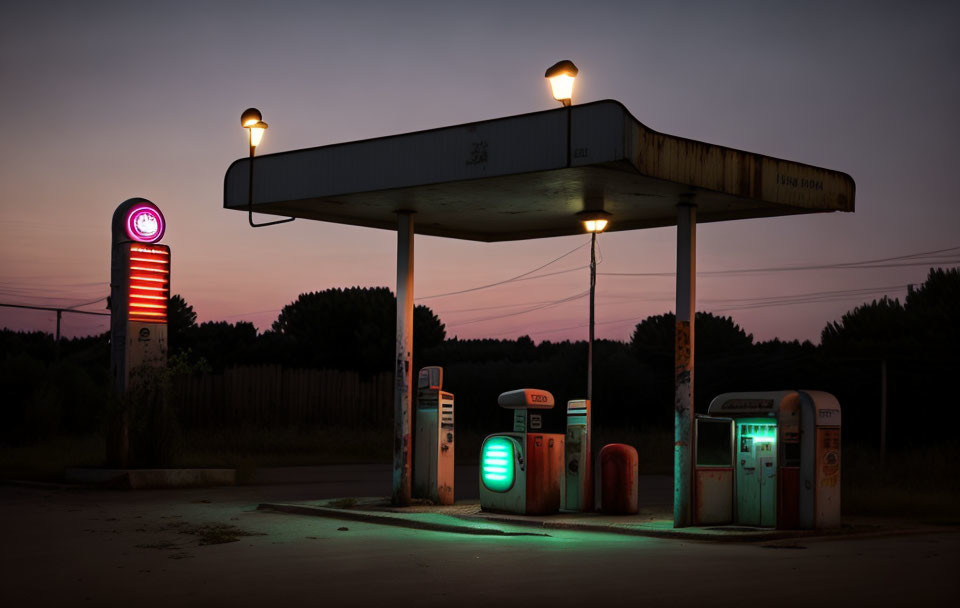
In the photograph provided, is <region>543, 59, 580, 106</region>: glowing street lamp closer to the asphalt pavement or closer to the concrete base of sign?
the asphalt pavement

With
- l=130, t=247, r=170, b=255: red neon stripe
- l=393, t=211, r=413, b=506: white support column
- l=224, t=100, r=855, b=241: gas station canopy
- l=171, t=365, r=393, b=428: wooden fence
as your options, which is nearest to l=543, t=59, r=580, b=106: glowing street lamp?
l=224, t=100, r=855, b=241: gas station canopy

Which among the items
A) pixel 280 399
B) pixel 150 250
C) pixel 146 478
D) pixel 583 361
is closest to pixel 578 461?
pixel 146 478

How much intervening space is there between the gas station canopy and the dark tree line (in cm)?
729

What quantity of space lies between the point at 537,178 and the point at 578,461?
168 inches

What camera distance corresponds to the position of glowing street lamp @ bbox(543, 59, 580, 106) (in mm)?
13477

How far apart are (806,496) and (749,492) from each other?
2.86 feet

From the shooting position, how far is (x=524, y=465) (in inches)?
617

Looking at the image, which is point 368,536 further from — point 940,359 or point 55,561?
point 940,359

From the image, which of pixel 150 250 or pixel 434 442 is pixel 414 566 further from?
pixel 150 250

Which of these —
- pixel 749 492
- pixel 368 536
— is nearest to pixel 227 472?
pixel 368 536

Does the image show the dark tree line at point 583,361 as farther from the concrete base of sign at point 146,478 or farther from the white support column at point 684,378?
the white support column at point 684,378

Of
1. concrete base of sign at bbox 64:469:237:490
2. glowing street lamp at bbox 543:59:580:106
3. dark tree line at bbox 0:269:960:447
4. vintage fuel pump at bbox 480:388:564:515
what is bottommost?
concrete base of sign at bbox 64:469:237:490

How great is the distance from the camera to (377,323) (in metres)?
66.3

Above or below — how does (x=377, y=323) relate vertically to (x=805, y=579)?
above
